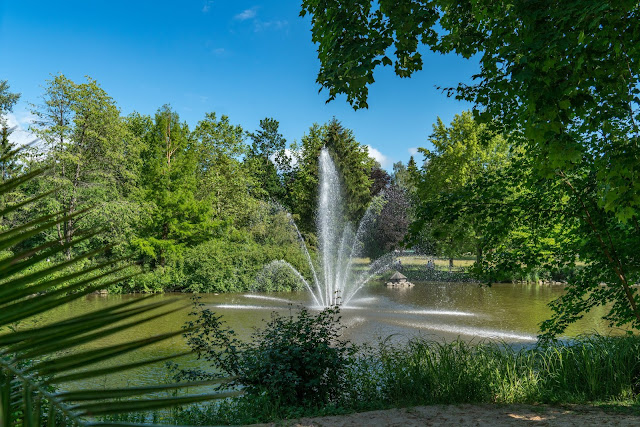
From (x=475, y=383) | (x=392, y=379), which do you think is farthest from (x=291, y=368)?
(x=475, y=383)

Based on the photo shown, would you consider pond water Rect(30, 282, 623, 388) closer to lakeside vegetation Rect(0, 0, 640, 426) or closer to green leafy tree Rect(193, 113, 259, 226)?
lakeside vegetation Rect(0, 0, 640, 426)

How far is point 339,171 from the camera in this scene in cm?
3644

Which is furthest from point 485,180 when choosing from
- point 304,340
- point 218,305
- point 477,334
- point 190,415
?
point 218,305

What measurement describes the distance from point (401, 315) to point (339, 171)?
22274mm

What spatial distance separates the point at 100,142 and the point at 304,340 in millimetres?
18265

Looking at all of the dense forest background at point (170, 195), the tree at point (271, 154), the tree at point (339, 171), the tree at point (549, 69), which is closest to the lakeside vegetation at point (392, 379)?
the tree at point (549, 69)

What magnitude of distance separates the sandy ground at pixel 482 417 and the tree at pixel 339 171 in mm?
30512

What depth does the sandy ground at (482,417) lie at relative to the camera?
5.15 meters

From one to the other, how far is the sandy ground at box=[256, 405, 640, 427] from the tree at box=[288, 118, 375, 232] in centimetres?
3051

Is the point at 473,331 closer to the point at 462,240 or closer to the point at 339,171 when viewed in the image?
the point at 462,240

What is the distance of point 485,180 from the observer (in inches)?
236

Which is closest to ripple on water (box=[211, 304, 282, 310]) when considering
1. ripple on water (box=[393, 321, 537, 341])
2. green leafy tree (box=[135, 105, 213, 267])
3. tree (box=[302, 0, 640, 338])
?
ripple on water (box=[393, 321, 537, 341])

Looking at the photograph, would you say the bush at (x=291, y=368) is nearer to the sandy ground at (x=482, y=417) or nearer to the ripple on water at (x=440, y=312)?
the sandy ground at (x=482, y=417)

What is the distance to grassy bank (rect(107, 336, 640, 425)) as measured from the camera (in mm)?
5926
